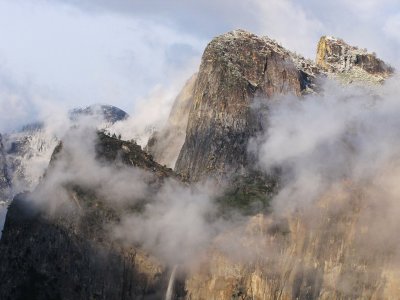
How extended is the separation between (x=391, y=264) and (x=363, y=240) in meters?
7.89

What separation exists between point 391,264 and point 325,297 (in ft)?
49.5

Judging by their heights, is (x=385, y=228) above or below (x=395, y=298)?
above

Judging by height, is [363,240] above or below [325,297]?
above

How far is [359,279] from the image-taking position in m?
197

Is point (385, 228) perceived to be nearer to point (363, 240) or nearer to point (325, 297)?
point (363, 240)

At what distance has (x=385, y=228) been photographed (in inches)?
7840

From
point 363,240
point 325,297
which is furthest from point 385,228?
point 325,297

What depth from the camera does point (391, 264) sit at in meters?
195

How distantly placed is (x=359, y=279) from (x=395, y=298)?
26.6 feet

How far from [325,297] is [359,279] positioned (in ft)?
26.0

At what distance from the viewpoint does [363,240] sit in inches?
7854

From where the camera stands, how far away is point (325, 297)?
198875 mm
